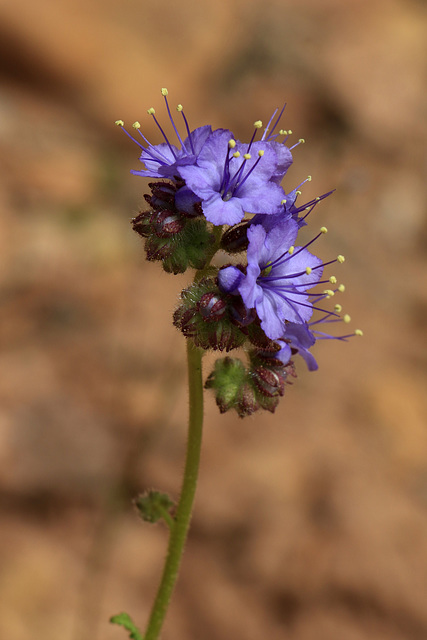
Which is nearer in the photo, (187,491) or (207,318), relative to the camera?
(207,318)

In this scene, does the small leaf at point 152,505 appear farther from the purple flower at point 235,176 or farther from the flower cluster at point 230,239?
the purple flower at point 235,176

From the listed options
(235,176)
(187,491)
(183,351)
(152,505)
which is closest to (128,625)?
(152,505)

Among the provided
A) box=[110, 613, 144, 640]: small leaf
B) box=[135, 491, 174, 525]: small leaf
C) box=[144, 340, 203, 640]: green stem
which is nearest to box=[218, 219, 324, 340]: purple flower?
box=[144, 340, 203, 640]: green stem

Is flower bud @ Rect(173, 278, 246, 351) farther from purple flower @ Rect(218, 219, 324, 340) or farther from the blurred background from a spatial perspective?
the blurred background

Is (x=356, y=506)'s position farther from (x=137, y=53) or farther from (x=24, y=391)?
(x=137, y=53)

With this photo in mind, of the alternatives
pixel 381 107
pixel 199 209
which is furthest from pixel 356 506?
pixel 381 107

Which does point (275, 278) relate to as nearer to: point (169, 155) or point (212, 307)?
point (212, 307)
